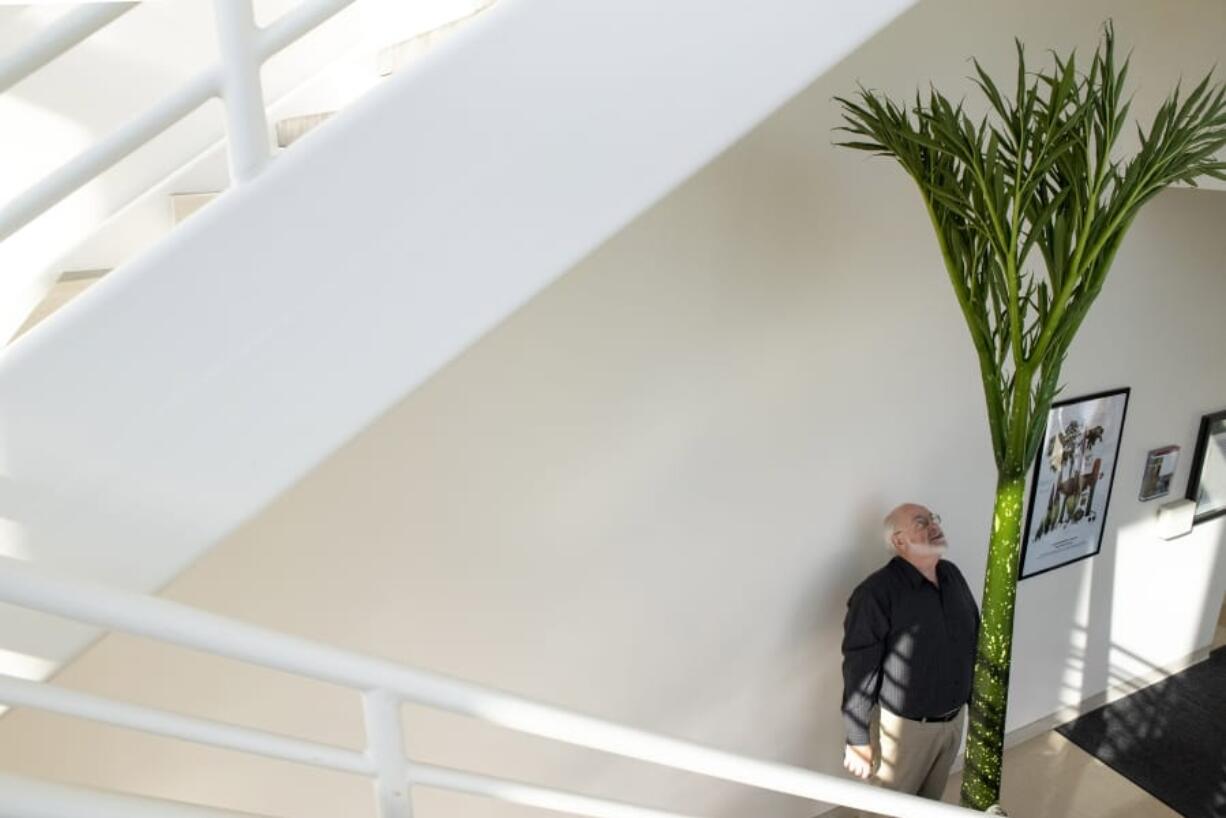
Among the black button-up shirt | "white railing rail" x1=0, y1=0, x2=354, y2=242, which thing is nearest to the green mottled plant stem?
the black button-up shirt

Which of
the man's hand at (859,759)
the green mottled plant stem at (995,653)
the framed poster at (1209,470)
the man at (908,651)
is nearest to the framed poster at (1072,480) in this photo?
the framed poster at (1209,470)

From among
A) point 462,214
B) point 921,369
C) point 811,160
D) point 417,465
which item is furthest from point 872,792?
point 921,369

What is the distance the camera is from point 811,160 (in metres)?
2.63

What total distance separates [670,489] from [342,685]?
6.64 ft

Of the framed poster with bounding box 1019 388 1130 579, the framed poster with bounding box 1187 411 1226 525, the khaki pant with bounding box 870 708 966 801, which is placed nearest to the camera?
the khaki pant with bounding box 870 708 966 801

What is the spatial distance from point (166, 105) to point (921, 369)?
269 centimetres

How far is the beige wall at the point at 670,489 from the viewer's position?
2207 mm

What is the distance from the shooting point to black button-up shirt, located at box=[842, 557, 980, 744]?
292 cm

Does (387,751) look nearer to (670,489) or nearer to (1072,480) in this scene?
(670,489)

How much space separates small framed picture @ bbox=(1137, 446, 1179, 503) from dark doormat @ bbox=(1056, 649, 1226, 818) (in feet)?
3.21

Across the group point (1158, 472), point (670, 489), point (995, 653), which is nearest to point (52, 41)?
point (670, 489)

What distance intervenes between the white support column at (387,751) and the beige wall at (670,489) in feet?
4.79

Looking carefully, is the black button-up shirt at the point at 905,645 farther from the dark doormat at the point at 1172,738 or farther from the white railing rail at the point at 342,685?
the white railing rail at the point at 342,685

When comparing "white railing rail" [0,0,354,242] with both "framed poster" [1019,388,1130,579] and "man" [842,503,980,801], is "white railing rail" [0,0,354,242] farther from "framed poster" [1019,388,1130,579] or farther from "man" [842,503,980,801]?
"framed poster" [1019,388,1130,579]
